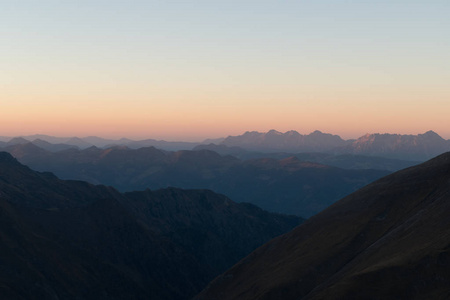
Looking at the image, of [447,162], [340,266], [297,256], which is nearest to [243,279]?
[297,256]

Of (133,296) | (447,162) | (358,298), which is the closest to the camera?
(358,298)

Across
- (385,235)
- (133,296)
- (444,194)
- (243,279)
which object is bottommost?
(133,296)

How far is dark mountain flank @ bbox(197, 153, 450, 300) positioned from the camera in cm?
9988

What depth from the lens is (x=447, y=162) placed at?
16850 centimetres

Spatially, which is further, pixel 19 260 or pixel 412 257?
pixel 19 260

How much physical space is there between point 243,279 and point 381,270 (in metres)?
71.2

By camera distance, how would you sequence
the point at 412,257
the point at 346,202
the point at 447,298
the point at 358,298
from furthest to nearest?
the point at 346,202, the point at 412,257, the point at 358,298, the point at 447,298

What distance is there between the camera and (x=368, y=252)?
13012 cm

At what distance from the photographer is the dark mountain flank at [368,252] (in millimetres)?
99875

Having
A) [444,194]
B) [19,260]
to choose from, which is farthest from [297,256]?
[19,260]

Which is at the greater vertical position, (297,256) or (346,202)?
(346,202)

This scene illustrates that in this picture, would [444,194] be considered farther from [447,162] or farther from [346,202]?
[346,202]

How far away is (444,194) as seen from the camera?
14212 centimetres

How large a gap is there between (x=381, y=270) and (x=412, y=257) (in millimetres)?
8202
